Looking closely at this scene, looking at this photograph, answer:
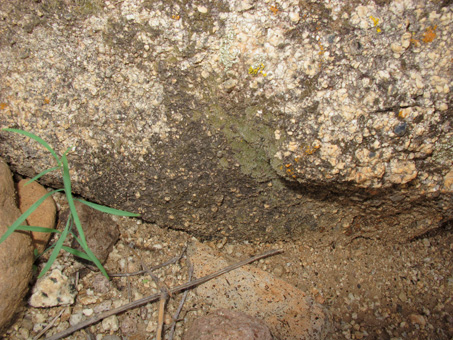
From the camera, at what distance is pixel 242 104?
4.37 ft

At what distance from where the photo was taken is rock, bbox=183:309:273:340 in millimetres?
1457

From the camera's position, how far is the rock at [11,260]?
1379 millimetres

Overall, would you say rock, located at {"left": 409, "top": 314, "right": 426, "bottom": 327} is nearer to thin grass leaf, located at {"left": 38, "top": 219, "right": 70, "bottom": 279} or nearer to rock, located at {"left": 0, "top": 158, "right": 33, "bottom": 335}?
thin grass leaf, located at {"left": 38, "top": 219, "right": 70, "bottom": 279}

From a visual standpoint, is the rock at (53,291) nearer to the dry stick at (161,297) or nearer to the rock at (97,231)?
the rock at (97,231)

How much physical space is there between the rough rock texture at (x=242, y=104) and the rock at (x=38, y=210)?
3.6 inches

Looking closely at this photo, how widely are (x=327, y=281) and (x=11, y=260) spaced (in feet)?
4.56

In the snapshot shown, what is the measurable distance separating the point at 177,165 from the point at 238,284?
2.17 feet

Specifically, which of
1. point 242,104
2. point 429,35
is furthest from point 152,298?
point 429,35

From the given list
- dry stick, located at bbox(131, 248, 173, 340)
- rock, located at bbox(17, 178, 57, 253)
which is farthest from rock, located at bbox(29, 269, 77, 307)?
dry stick, located at bbox(131, 248, 173, 340)

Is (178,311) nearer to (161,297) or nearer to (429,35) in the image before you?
(161,297)

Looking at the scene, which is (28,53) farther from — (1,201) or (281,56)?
(281,56)

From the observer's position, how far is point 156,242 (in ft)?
5.82

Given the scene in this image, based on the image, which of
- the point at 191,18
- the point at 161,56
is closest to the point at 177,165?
the point at 161,56

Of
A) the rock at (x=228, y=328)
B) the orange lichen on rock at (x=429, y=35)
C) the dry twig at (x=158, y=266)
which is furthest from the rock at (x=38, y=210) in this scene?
the orange lichen on rock at (x=429, y=35)
